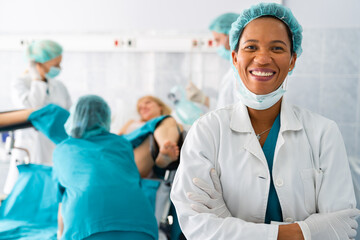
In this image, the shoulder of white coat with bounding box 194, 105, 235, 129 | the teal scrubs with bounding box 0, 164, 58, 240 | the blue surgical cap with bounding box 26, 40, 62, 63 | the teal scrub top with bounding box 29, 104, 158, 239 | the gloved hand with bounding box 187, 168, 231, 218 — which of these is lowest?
the teal scrubs with bounding box 0, 164, 58, 240

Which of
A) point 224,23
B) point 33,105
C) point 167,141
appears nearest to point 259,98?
point 167,141

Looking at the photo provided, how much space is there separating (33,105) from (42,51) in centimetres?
41

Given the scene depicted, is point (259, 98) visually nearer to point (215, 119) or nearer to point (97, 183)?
point (215, 119)

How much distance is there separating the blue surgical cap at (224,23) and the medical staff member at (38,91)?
127 centimetres

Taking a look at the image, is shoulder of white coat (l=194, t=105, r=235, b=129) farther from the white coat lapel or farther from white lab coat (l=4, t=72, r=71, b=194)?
white lab coat (l=4, t=72, r=71, b=194)

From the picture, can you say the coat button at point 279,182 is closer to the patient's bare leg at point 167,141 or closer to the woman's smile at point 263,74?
the woman's smile at point 263,74

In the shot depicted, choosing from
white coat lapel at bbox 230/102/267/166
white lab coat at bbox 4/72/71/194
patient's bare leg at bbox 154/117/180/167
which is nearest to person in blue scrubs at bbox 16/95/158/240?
patient's bare leg at bbox 154/117/180/167

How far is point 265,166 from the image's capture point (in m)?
1.09

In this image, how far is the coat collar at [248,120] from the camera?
1138 millimetres

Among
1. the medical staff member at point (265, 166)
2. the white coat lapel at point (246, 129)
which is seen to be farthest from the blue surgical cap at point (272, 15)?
the white coat lapel at point (246, 129)

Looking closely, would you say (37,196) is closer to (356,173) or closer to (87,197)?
(87,197)

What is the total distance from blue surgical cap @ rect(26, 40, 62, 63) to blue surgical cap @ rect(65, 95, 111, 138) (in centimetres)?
128

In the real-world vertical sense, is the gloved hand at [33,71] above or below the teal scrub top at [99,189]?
above

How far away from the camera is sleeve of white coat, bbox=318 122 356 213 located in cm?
105
